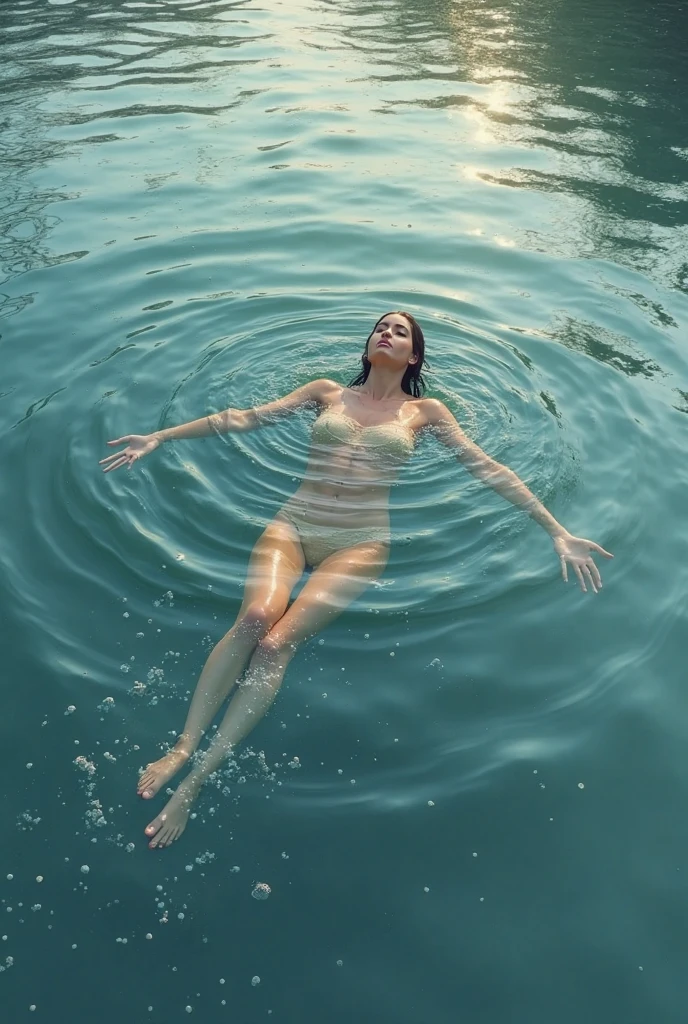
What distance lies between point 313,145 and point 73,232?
3407 millimetres

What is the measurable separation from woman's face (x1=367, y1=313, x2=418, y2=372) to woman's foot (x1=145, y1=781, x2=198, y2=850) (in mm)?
3420

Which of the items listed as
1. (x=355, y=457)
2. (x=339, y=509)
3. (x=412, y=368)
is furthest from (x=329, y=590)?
(x=412, y=368)

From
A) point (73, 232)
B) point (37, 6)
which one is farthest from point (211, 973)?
point (37, 6)

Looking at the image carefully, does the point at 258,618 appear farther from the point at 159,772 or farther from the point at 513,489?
→ the point at 513,489

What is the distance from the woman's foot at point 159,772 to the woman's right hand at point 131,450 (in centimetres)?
216

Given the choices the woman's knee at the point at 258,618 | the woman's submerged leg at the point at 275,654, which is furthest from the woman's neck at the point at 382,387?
the woman's knee at the point at 258,618

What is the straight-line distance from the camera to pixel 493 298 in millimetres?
9305

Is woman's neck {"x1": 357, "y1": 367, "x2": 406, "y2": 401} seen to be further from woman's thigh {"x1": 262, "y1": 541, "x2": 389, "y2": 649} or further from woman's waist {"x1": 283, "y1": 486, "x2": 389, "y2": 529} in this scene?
woman's thigh {"x1": 262, "y1": 541, "x2": 389, "y2": 649}

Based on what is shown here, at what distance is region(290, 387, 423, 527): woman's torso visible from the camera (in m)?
6.41

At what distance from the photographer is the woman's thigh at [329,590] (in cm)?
549

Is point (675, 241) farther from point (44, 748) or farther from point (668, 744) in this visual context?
point (44, 748)

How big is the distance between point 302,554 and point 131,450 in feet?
4.39

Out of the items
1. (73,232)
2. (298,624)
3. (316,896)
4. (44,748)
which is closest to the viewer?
(316,896)

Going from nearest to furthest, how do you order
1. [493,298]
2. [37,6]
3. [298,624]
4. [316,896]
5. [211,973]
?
[211,973] < [316,896] < [298,624] < [493,298] < [37,6]
